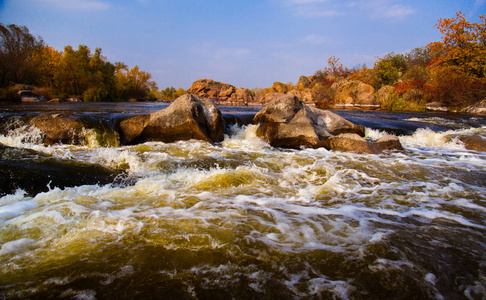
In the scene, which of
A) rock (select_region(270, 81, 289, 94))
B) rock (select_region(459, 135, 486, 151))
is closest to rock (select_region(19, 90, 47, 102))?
rock (select_region(459, 135, 486, 151))

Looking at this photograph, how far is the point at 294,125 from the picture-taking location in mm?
7457

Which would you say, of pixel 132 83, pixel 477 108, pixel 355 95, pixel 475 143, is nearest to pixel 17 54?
pixel 132 83

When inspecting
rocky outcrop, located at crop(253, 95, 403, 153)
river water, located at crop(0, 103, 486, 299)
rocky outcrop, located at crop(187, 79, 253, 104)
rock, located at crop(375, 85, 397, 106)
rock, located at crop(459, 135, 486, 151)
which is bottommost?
river water, located at crop(0, 103, 486, 299)

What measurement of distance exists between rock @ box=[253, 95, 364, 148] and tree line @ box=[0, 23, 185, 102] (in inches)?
883

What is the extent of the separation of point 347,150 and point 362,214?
422cm

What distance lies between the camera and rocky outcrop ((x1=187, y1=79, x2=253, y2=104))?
54500 mm

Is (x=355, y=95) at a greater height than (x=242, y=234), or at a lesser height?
greater

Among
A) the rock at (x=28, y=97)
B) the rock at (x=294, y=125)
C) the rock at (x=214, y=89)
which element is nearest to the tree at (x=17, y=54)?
the rock at (x=28, y=97)

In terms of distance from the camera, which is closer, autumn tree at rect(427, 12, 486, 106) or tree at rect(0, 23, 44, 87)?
autumn tree at rect(427, 12, 486, 106)

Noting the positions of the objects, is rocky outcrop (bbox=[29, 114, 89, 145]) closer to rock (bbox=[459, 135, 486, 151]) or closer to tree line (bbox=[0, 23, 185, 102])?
rock (bbox=[459, 135, 486, 151])

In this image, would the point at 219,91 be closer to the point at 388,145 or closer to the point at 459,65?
the point at 459,65

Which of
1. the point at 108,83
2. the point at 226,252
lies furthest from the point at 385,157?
the point at 108,83

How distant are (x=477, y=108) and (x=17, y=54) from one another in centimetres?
4330

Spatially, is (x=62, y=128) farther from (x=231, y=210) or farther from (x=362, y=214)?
(x=362, y=214)
